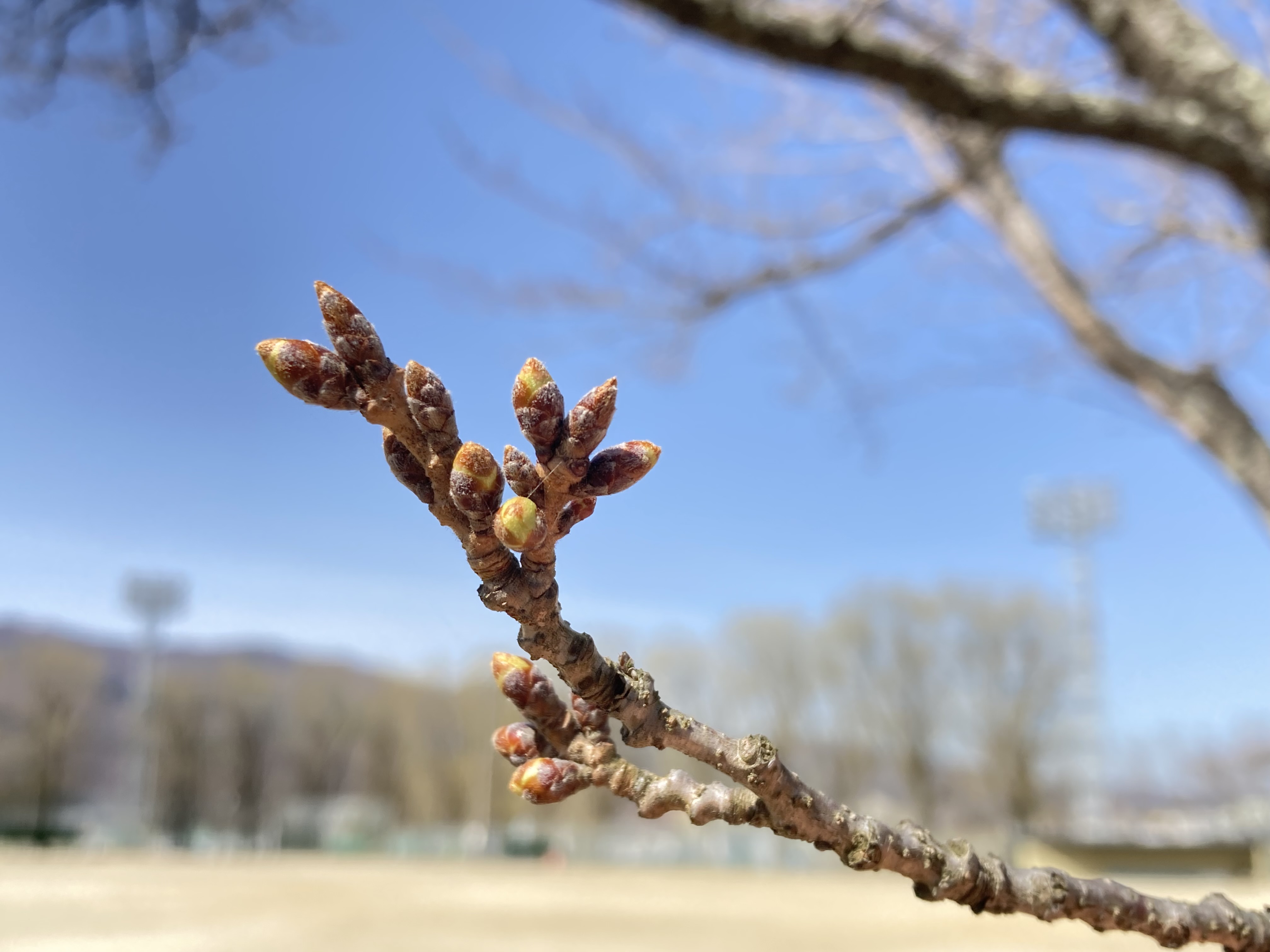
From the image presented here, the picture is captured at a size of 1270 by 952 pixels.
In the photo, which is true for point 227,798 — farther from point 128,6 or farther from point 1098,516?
point 128,6

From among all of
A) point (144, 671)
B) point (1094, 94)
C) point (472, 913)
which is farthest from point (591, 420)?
point (144, 671)

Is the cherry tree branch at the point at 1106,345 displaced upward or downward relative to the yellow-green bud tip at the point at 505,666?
upward

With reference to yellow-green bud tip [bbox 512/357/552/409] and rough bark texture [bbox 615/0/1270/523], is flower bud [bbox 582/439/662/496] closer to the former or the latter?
yellow-green bud tip [bbox 512/357/552/409]

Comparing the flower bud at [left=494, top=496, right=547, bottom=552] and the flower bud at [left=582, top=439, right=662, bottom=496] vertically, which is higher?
the flower bud at [left=582, top=439, right=662, bottom=496]

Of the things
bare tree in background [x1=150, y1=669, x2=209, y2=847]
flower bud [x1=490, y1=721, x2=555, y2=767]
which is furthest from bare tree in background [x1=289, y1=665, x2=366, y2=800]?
flower bud [x1=490, y1=721, x2=555, y2=767]

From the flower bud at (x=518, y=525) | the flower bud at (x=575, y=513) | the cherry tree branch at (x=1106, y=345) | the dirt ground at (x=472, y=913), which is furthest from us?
the dirt ground at (x=472, y=913)

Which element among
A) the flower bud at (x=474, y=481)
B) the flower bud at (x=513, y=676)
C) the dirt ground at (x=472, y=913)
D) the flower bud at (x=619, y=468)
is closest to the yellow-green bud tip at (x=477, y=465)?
the flower bud at (x=474, y=481)

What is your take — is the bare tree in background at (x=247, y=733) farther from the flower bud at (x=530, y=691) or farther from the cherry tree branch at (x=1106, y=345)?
the flower bud at (x=530, y=691)
